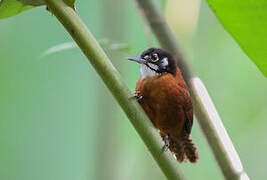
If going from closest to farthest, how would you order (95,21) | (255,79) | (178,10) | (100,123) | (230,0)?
(230,0), (100,123), (178,10), (255,79), (95,21)

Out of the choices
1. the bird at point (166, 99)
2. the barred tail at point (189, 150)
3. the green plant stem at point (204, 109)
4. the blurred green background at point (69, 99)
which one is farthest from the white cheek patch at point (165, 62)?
the green plant stem at point (204, 109)

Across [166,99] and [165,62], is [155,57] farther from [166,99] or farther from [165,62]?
[166,99]

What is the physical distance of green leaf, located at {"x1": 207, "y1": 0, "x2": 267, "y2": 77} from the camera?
1.27m

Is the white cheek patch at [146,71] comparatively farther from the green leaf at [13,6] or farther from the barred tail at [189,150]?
the green leaf at [13,6]

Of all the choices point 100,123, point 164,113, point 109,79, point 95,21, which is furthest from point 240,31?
point 95,21

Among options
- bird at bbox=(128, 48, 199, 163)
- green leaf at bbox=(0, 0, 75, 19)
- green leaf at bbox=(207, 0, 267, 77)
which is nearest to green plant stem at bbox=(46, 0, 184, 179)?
green leaf at bbox=(0, 0, 75, 19)

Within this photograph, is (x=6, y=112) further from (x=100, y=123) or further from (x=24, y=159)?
(x=100, y=123)

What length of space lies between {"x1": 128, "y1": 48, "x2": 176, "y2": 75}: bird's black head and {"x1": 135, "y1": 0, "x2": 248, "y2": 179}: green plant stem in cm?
82

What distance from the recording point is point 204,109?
62.0 inches

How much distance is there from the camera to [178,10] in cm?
242

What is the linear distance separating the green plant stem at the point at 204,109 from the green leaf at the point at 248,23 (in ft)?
0.87

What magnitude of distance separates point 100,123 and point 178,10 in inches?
26.2

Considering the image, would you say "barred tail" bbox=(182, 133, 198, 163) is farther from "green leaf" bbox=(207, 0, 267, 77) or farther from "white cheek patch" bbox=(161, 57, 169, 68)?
"green leaf" bbox=(207, 0, 267, 77)

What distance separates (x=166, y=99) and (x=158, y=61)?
0.95 ft
